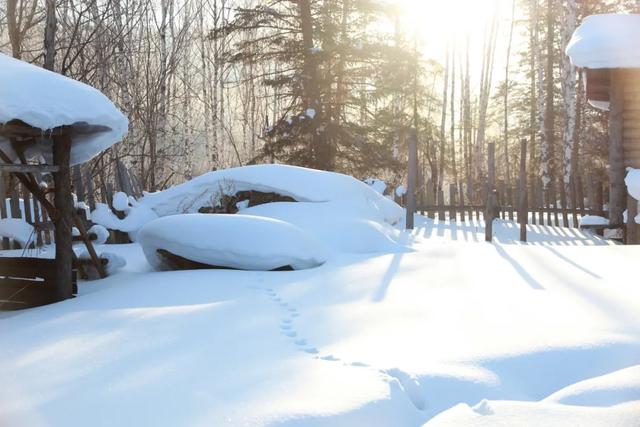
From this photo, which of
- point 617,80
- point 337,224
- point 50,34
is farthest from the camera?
point 617,80

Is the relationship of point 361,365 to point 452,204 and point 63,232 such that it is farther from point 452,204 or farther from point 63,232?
point 452,204

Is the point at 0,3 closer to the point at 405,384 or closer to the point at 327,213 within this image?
the point at 327,213

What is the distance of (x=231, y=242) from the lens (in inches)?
229

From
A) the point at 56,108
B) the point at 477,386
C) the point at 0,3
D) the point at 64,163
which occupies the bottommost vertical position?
the point at 477,386

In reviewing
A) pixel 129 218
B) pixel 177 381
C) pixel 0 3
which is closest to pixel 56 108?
pixel 177 381

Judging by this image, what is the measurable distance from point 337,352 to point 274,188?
5.87 m

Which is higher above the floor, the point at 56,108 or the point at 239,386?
the point at 56,108

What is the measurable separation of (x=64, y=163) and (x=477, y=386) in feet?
14.0

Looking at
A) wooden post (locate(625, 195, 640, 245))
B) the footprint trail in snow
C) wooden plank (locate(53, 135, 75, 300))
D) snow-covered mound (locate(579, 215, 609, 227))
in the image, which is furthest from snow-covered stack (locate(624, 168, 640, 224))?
wooden plank (locate(53, 135, 75, 300))

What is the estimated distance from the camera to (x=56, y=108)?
4328 millimetres

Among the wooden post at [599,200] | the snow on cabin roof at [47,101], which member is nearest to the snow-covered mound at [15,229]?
the snow on cabin roof at [47,101]

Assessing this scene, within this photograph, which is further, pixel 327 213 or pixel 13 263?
pixel 327 213

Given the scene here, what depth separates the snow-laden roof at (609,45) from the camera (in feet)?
26.7

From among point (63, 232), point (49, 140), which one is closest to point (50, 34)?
point (49, 140)
